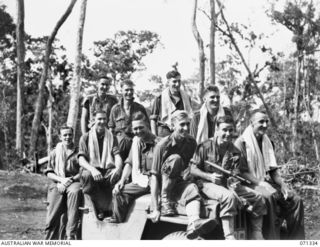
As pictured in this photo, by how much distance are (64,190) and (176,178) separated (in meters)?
1.41

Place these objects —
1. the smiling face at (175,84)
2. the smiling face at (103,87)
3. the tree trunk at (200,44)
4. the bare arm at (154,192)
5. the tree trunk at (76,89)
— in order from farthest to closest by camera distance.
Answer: the tree trunk at (200,44) → the tree trunk at (76,89) → the smiling face at (103,87) → the smiling face at (175,84) → the bare arm at (154,192)

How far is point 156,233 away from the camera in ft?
17.6

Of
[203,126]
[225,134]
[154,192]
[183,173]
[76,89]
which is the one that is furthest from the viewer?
[76,89]

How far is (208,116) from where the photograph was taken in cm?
629

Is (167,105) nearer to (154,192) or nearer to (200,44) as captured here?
(154,192)

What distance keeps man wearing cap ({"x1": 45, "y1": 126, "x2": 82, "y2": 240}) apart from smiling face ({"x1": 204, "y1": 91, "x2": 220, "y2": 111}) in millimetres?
1534

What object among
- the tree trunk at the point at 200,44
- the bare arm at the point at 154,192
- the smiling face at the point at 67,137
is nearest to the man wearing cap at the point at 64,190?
the smiling face at the point at 67,137

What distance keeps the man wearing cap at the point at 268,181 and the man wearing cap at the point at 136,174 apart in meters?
0.91

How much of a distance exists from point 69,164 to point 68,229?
2.39ft

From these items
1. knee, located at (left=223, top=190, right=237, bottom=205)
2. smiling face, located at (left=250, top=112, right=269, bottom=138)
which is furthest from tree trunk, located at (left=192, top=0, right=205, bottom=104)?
knee, located at (left=223, top=190, right=237, bottom=205)

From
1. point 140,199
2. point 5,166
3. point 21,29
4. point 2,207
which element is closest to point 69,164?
point 140,199

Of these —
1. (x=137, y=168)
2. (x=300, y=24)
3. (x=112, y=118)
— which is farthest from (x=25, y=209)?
(x=300, y=24)

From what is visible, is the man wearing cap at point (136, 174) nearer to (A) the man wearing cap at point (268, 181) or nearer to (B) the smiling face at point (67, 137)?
(B) the smiling face at point (67, 137)

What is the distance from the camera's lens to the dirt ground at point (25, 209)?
7504 mm
